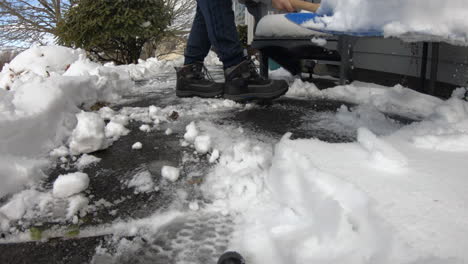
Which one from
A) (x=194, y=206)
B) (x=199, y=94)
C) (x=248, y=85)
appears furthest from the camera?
(x=199, y=94)

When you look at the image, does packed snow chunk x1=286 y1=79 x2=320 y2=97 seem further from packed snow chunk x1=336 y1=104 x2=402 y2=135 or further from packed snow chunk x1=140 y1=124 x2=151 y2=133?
packed snow chunk x1=140 y1=124 x2=151 y2=133

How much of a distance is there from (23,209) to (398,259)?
3.68 feet

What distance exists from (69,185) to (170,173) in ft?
1.20

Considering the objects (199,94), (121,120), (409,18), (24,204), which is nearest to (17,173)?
(24,204)

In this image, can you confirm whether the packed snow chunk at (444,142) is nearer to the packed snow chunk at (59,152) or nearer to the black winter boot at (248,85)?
the black winter boot at (248,85)

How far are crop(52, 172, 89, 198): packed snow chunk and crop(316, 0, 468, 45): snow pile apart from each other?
123cm

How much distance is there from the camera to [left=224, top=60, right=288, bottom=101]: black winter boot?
7.57ft

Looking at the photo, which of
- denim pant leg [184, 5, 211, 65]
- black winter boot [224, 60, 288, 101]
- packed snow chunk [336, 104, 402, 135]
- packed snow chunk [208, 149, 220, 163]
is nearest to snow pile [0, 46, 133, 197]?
packed snow chunk [208, 149, 220, 163]

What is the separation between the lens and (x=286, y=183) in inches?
45.2

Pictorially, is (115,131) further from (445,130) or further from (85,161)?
(445,130)

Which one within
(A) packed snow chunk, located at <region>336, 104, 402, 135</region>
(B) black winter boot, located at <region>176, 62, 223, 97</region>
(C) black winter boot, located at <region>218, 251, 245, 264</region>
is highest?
(B) black winter boot, located at <region>176, 62, 223, 97</region>

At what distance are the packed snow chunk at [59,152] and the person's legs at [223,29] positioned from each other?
1158 millimetres

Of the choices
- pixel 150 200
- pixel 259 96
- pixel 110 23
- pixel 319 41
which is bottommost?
pixel 150 200

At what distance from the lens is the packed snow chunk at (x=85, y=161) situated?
1.47m
